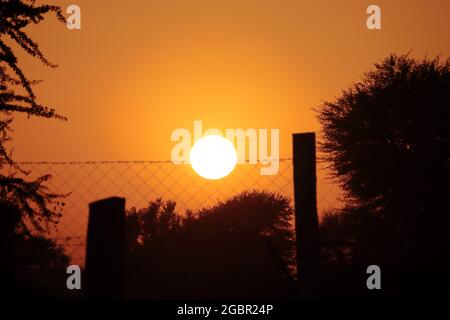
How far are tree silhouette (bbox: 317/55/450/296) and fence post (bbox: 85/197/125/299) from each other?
20927 millimetres

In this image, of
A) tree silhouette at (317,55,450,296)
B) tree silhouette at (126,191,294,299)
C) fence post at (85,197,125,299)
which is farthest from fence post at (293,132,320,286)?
tree silhouette at (317,55,450,296)

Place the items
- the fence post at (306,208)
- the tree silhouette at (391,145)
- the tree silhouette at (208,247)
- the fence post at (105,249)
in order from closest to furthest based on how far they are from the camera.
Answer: the fence post at (105,249)
the fence post at (306,208)
the tree silhouette at (208,247)
the tree silhouette at (391,145)

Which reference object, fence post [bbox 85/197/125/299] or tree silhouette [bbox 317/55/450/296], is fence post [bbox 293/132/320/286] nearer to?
fence post [bbox 85/197/125/299]

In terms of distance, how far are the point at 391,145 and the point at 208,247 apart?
44.7ft

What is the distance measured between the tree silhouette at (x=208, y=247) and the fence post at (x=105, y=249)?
9.10 m

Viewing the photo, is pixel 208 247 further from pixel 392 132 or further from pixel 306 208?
pixel 306 208

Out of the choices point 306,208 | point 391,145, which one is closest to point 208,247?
point 391,145

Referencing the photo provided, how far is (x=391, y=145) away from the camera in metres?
23.9

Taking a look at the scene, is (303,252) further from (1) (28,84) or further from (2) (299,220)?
(1) (28,84)

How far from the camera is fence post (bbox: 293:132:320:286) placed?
4176mm

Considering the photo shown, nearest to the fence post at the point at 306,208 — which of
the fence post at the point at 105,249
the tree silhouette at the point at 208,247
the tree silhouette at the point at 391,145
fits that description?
the fence post at the point at 105,249

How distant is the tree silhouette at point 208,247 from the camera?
17.0 metres

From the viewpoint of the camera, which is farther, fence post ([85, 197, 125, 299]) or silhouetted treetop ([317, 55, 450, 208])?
silhouetted treetop ([317, 55, 450, 208])

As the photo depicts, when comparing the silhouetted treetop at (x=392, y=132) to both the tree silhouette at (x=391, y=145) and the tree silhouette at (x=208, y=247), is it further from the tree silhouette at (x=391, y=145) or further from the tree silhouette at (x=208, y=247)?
the tree silhouette at (x=208, y=247)
